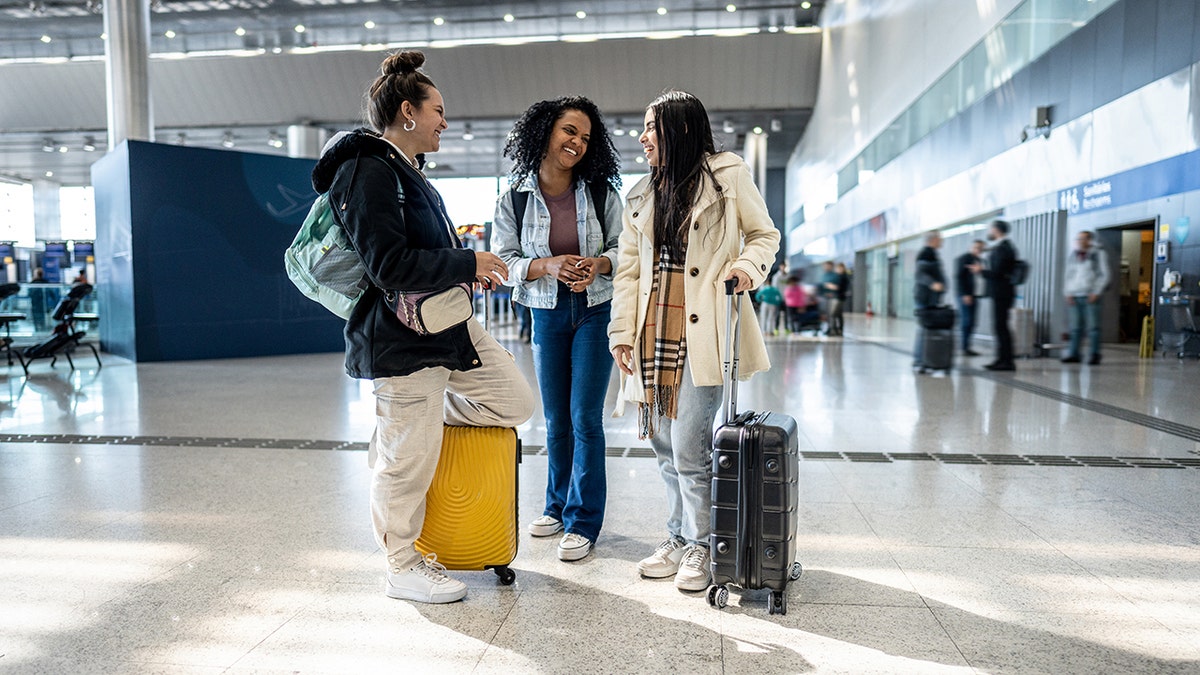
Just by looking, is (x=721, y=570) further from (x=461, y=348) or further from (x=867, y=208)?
(x=867, y=208)

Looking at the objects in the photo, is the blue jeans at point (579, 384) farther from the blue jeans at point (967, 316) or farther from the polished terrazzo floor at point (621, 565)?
the blue jeans at point (967, 316)

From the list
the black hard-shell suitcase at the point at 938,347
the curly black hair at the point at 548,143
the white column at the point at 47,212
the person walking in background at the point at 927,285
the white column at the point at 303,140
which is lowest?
the black hard-shell suitcase at the point at 938,347

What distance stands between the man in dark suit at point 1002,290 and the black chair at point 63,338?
10014 millimetres

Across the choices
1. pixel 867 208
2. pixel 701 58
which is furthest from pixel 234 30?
pixel 867 208

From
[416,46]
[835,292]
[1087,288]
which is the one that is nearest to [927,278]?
[1087,288]

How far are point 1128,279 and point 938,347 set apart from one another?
568cm

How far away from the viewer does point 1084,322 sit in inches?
364

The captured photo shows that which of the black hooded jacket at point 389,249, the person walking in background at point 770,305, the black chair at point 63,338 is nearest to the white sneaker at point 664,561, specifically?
the black hooded jacket at point 389,249

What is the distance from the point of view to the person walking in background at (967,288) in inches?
356

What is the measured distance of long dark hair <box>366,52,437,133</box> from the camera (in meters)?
2.21

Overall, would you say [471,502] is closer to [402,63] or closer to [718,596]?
[718,596]

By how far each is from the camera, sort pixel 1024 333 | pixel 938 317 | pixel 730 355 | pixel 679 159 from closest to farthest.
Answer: pixel 730 355 → pixel 679 159 → pixel 938 317 → pixel 1024 333

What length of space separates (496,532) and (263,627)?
0.65 m

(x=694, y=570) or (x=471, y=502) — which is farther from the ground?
(x=471, y=502)
